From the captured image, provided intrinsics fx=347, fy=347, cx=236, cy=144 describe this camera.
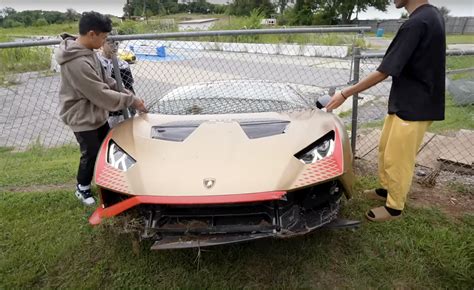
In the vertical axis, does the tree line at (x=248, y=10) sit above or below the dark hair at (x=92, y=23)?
above

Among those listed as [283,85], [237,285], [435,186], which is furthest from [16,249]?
[435,186]

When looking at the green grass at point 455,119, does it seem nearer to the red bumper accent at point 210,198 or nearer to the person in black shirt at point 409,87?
the person in black shirt at point 409,87

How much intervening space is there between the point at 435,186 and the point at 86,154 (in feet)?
10.6

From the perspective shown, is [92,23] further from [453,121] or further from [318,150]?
[453,121]

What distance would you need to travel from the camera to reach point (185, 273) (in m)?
2.29

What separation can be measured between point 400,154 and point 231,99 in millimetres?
1508

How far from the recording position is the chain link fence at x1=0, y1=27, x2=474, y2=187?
3295 mm

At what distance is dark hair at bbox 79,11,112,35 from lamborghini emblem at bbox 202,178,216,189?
1554 millimetres

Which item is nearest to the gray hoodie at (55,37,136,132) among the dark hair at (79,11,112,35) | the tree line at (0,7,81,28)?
the dark hair at (79,11,112,35)

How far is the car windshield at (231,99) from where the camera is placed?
2993 mm

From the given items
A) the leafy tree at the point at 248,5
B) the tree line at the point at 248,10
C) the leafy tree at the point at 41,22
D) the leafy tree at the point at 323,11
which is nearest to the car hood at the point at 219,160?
the tree line at the point at 248,10

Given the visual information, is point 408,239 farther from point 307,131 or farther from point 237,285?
point 237,285

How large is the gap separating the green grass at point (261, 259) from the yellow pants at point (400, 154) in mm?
305

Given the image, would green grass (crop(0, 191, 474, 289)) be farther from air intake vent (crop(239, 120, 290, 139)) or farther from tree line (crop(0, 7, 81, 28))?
tree line (crop(0, 7, 81, 28))
